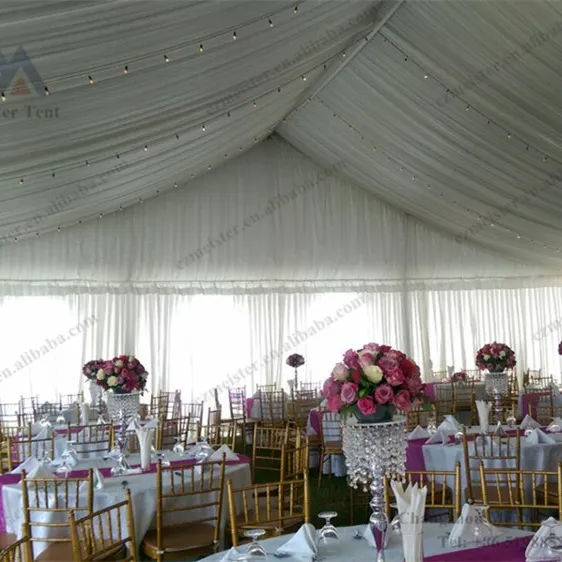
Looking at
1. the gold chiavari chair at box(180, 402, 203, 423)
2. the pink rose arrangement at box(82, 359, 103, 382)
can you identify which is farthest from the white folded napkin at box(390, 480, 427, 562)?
the gold chiavari chair at box(180, 402, 203, 423)

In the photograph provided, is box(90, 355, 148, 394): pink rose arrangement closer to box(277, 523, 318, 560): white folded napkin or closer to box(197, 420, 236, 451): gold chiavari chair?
box(197, 420, 236, 451): gold chiavari chair

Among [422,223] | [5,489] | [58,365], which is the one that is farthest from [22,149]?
[422,223]

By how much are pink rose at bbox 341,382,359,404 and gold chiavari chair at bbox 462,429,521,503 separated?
8.03 feet

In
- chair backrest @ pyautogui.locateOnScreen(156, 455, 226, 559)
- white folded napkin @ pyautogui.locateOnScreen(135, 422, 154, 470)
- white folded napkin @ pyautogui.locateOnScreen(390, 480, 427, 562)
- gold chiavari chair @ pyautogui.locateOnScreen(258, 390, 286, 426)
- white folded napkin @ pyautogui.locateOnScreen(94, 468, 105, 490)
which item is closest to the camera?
white folded napkin @ pyautogui.locateOnScreen(390, 480, 427, 562)

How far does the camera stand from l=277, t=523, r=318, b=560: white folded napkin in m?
3.07

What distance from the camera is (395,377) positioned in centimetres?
299

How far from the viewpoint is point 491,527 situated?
3.28 meters

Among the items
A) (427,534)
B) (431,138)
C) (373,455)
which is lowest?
(427,534)

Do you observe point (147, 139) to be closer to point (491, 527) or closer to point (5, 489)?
point (5, 489)

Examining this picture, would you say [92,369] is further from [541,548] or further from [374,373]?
[541,548]

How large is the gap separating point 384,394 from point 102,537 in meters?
1.93

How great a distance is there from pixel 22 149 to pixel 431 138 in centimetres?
632

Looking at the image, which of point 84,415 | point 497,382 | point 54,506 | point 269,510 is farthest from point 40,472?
point 497,382

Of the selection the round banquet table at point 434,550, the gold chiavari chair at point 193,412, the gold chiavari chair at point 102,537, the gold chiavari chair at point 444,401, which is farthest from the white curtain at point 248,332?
the round banquet table at point 434,550
